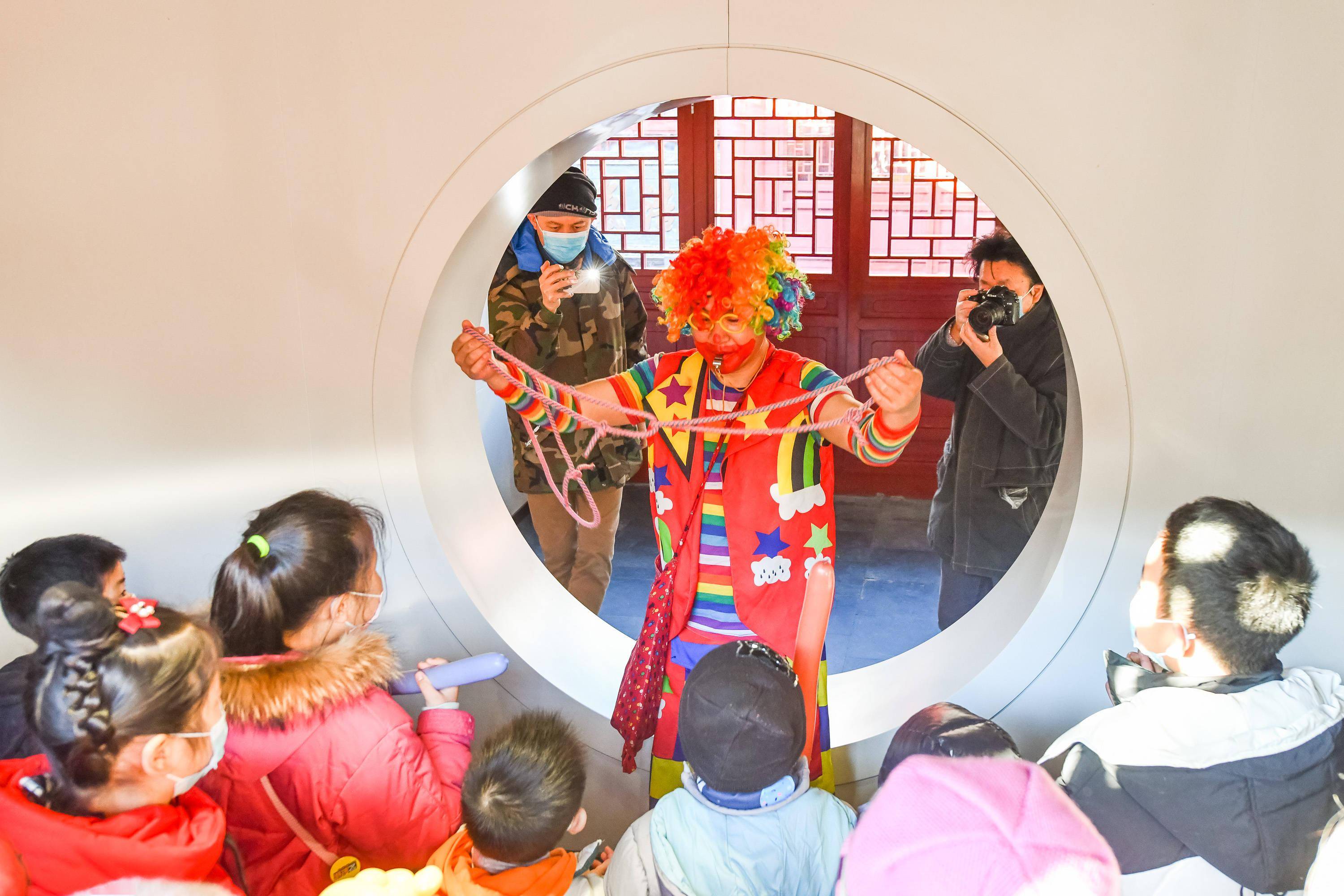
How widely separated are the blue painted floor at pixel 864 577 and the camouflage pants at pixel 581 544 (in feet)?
1.63

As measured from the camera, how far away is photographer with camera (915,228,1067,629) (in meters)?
1.95

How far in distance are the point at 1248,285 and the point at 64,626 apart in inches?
64.2

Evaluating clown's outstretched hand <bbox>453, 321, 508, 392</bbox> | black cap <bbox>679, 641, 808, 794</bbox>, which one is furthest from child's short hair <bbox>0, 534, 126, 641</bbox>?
black cap <bbox>679, 641, 808, 794</bbox>

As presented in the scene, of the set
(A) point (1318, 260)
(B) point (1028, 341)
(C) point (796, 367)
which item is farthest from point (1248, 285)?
(C) point (796, 367)

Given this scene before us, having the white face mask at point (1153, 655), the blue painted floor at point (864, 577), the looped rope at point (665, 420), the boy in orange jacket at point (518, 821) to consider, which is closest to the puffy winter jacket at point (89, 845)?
the boy in orange jacket at point (518, 821)

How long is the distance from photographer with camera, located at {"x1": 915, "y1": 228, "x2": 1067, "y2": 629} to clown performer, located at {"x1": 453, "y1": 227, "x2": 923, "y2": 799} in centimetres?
38

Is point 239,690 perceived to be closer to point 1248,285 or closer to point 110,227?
point 110,227

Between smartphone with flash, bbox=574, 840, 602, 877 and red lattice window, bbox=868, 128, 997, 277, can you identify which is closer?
smartphone with flash, bbox=574, 840, 602, 877

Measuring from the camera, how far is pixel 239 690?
4.36 feet

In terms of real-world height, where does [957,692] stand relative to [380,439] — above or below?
below

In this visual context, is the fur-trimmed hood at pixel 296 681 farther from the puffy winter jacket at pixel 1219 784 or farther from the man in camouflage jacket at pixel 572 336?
the man in camouflage jacket at pixel 572 336

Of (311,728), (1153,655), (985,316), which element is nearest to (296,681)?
(311,728)

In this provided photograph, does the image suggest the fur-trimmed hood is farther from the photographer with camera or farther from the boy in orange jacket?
the photographer with camera

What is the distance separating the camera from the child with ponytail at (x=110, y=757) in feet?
3.59
